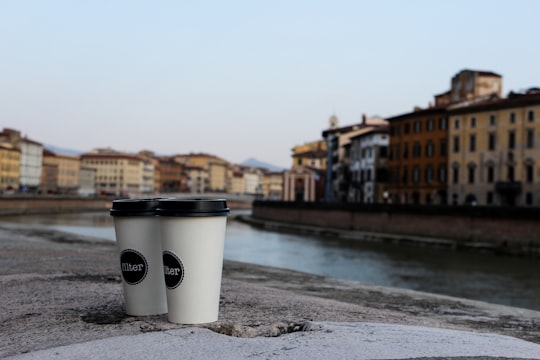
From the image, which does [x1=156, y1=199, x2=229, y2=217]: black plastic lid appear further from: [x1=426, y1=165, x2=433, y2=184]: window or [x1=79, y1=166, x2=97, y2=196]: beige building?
[x1=79, y1=166, x2=97, y2=196]: beige building

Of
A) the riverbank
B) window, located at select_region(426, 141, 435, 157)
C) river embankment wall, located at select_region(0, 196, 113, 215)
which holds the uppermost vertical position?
window, located at select_region(426, 141, 435, 157)

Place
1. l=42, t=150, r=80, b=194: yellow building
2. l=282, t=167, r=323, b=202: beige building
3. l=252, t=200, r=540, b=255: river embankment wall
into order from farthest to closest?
l=42, t=150, r=80, b=194: yellow building → l=282, t=167, r=323, b=202: beige building → l=252, t=200, r=540, b=255: river embankment wall

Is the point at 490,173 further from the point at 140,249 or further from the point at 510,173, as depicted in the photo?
the point at 140,249

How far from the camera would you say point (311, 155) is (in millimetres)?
129375

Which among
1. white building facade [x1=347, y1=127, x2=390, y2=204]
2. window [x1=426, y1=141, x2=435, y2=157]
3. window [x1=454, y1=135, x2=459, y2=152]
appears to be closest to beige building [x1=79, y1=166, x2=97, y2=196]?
white building facade [x1=347, y1=127, x2=390, y2=204]

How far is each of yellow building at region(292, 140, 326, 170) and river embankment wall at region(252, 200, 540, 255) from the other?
5545cm

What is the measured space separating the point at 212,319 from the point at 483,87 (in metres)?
66.2

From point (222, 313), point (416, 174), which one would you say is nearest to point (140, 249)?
point (222, 313)

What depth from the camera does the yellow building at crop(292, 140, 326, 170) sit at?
128m

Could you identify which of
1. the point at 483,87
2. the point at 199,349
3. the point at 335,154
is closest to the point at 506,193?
the point at 483,87

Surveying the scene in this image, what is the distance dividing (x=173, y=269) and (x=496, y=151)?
179 feet

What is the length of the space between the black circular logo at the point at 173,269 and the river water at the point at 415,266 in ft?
58.9

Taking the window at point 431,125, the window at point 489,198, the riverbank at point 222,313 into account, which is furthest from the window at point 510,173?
the riverbank at point 222,313

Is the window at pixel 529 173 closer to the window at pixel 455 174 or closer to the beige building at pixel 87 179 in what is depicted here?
the window at pixel 455 174
